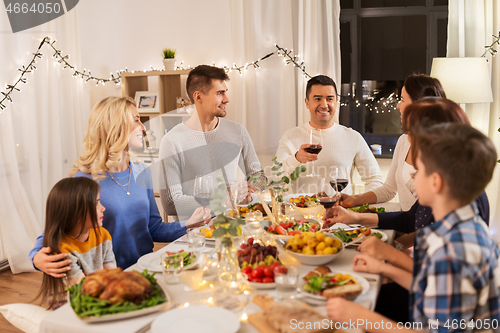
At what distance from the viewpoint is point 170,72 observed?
4.12 metres

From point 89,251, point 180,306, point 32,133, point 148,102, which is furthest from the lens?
point 148,102

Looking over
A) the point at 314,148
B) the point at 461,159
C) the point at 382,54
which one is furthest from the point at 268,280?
the point at 382,54

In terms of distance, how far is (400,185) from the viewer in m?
2.41

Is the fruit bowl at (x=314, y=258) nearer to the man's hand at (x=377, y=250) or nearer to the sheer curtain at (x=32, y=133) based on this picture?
the man's hand at (x=377, y=250)

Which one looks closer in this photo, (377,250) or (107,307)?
(107,307)

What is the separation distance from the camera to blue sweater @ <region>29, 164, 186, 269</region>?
6.44ft

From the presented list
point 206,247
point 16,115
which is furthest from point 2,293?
point 206,247

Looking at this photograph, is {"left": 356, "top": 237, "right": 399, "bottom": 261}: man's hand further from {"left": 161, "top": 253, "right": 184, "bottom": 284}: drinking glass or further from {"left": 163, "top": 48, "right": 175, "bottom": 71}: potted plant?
{"left": 163, "top": 48, "right": 175, "bottom": 71}: potted plant

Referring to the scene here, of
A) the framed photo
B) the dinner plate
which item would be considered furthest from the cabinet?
the dinner plate

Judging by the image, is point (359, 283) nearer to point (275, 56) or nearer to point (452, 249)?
point (452, 249)

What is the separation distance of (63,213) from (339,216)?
3.76 ft

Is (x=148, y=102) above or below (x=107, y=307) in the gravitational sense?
above

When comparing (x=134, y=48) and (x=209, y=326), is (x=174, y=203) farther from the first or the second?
(x=134, y=48)

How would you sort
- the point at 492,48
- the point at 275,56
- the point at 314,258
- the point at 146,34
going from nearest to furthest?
the point at 314,258 < the point at 492,48 < the point at 275,56 < the point at 146,34
